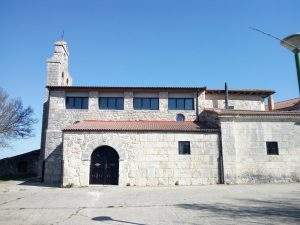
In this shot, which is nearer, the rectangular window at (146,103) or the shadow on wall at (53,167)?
the shadow on wall at (53,167)

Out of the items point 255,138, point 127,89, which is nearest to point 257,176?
point 255,138

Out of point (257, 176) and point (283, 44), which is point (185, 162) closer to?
point (257, 176)

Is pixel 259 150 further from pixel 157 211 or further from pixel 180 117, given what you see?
pixel 157 211

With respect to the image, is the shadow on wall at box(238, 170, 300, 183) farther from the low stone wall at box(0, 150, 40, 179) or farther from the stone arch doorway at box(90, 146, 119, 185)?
the low stone wall at box(0, 150, 40, 179)

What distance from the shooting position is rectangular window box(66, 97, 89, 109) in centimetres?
2689

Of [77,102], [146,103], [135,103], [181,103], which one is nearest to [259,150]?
[181,103]

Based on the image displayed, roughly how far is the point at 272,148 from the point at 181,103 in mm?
8705

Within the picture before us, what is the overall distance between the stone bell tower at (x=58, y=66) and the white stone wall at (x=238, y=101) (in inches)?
570

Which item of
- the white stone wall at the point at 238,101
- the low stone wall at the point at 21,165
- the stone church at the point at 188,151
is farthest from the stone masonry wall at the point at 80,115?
the low stone wall at the point at 21,165

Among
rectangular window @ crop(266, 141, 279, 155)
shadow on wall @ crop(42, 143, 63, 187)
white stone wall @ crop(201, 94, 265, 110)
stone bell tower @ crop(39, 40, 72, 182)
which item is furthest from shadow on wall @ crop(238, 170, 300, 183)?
stone bell tower @ crop(39, 40, 72, 182)

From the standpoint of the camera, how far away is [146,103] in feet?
89.5

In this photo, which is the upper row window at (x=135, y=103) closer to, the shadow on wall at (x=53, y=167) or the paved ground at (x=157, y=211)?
the shadow on wall at (x=53, y=167)

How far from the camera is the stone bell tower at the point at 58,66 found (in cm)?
3038

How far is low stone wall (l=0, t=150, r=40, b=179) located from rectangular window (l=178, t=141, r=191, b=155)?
56.3 feet
